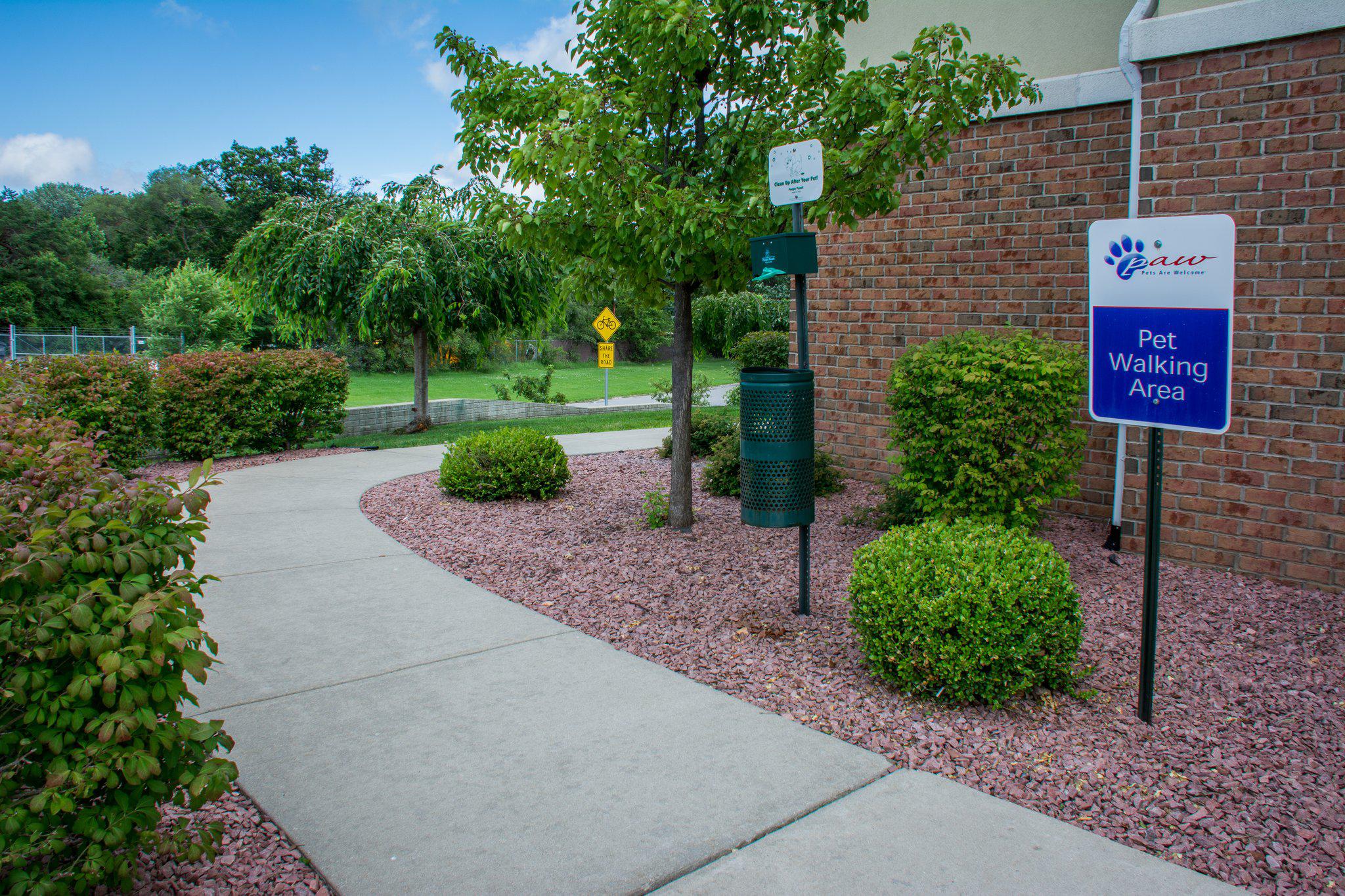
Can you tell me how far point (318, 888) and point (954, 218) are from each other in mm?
7080

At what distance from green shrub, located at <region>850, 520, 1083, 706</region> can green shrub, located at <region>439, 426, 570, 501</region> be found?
4783 millimetres

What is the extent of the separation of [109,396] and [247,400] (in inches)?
73.9

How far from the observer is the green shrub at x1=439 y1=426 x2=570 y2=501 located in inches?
324

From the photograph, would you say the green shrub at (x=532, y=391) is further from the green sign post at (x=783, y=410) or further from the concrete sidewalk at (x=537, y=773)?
the green sign post at (x=783, y=410)

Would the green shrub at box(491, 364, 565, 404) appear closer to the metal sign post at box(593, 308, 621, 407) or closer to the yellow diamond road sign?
the metal sign post at box(593, 308, 621, 407)

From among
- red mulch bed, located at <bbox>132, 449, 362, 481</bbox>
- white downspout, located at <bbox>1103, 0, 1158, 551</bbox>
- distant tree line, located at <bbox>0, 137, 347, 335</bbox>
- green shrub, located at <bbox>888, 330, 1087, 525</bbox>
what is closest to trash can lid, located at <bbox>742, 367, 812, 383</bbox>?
green shrub, located at <bbox>888, 330, 1087, 525</bbox>

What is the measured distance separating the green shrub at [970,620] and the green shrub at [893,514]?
215cm

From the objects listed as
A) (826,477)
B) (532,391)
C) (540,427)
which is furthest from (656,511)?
(532,391)

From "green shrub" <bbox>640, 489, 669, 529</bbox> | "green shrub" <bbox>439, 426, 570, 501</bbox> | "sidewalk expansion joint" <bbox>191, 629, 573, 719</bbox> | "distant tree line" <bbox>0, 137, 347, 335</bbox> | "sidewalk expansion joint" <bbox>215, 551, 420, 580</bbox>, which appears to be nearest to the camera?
"sidewalk expansion joint" <bbox>191, 629, 573, 719</bbox>

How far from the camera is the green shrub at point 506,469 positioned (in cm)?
822

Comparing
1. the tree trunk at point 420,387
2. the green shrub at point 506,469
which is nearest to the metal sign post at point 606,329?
the tree trunk at point 420,387

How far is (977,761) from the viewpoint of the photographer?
328cm

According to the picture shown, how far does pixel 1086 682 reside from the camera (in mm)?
4020

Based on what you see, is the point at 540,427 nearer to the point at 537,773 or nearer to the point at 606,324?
the point at 606,324
